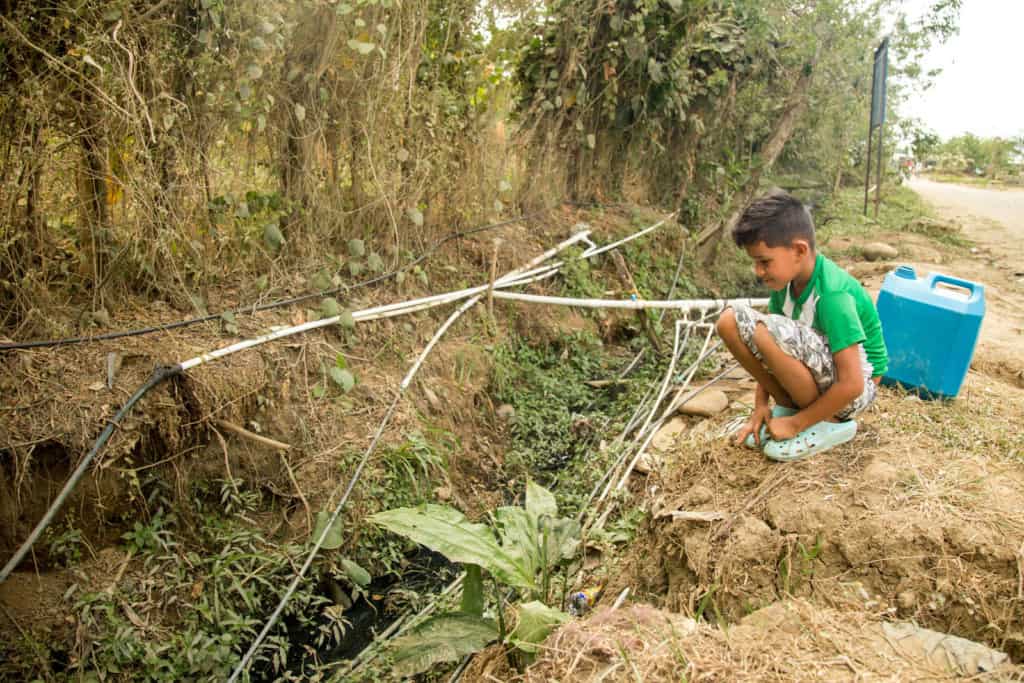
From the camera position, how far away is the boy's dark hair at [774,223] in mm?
2459

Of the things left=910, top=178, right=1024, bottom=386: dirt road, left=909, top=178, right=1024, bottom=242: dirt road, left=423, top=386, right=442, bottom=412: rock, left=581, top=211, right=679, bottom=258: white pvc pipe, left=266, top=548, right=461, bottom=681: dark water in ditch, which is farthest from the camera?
left=909, top=178, right=1024, bottom=242: dirt road

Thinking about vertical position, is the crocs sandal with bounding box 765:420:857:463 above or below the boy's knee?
below

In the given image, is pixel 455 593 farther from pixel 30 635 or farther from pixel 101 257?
pixel 101 257

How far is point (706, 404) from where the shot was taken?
4117 mm

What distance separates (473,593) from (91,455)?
1.38 m

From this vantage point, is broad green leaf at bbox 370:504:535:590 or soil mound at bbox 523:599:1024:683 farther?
broad green leaf at bbox 370:504:535:590

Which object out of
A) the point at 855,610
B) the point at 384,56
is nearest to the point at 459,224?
the point at 384,56

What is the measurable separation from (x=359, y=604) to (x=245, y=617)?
0.47 meters

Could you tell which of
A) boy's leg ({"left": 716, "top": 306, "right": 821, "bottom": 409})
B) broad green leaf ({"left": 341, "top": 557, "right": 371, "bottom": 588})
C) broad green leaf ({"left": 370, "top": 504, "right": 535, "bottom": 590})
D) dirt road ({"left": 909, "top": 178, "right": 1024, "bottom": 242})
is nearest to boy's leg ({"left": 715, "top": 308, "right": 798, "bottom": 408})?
boy's leg ({"left": 716, "top": 306, "right": 821, "bottom": 409})

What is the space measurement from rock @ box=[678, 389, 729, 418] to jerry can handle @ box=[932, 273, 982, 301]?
1229 millimetres

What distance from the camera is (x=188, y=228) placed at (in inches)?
131

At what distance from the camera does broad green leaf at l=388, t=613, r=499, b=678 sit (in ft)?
7.09

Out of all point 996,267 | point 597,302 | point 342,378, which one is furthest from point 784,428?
point 996,267

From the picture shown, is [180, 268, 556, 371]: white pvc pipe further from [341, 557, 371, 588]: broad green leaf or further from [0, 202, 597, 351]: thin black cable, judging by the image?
[341, 557, 371, 588]: broad green leaf
